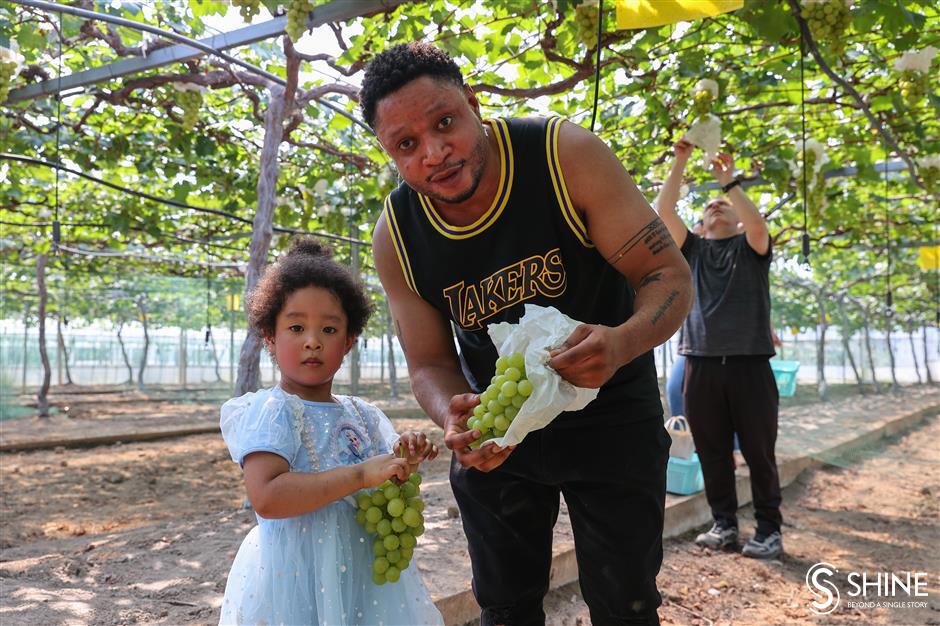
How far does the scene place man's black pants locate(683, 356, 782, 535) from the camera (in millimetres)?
4062

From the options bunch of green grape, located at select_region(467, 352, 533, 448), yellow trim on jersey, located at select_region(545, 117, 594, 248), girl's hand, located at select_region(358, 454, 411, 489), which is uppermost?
yellow trim on jersey, located at select_region(545, 117, 594, 248)

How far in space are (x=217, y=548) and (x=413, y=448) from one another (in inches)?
96.9

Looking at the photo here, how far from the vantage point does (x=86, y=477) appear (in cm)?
686

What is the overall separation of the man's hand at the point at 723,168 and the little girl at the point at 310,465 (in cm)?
279

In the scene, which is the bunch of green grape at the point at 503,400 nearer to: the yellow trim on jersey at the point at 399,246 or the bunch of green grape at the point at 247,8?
the yellow trim on jersey at the point at 399,246

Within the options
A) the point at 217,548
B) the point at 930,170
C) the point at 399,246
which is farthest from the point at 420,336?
the point at 930,170

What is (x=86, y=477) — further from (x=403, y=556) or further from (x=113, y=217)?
(x=403, y=556)

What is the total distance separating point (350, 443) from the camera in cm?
197

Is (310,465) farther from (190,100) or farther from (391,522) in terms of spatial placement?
(190,100)

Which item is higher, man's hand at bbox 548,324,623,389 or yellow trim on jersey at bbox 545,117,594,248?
yellow trim on jersey at bbox 545,117,594,248

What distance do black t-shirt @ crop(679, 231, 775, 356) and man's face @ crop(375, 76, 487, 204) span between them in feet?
8.88

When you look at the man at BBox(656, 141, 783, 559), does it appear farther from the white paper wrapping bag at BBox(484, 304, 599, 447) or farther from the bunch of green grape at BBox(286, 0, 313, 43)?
the white paper wrapping bag at BBox(484, 304, 599, 447)

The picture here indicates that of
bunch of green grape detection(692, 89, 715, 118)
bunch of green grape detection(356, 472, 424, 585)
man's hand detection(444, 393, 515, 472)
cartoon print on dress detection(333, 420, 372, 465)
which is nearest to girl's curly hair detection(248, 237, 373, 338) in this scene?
cartoon print on dress detection(333, 420, 372, 465)

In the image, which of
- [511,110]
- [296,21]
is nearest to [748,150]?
[511,110]
